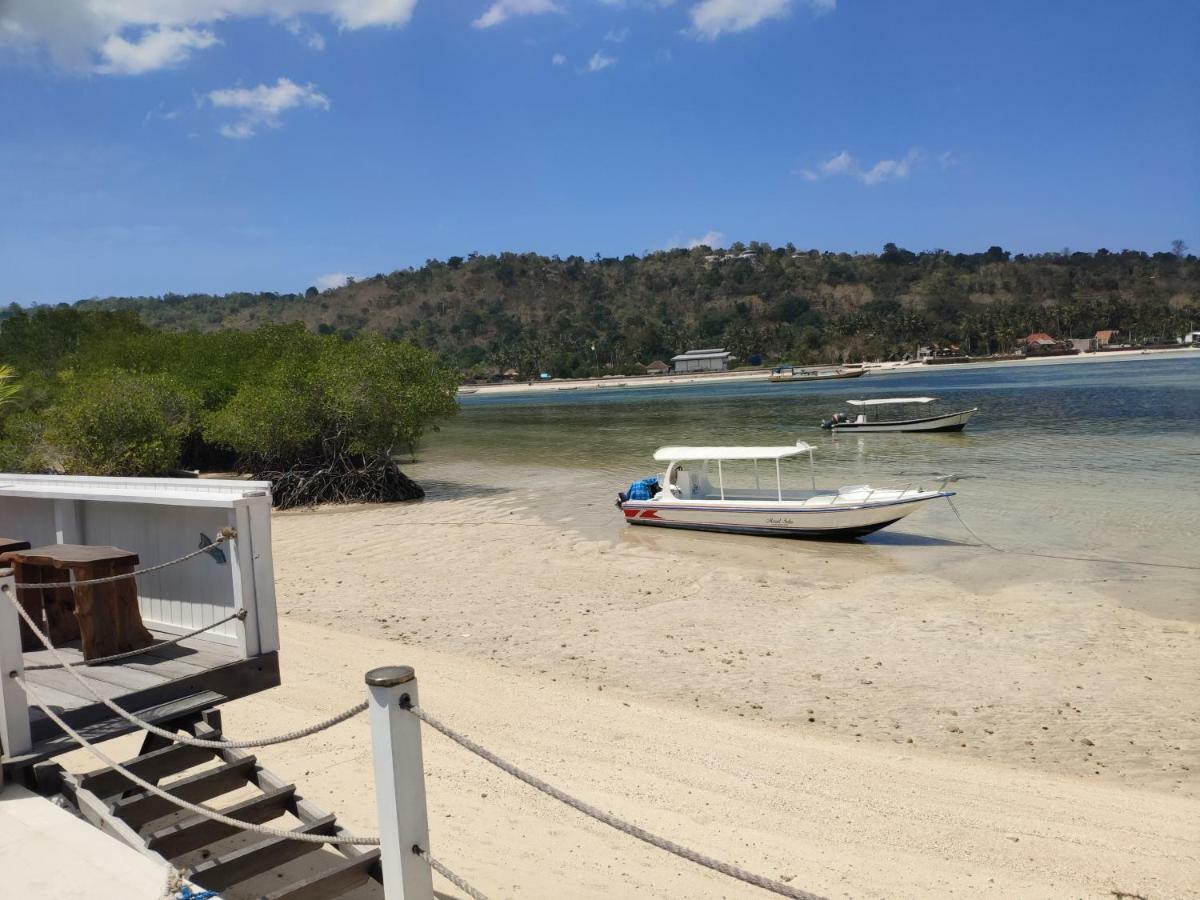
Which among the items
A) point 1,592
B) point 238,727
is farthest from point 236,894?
point 238,727

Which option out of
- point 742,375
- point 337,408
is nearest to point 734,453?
point 337,408

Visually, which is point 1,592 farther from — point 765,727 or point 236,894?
point 765,727

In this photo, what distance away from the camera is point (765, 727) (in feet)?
29.6

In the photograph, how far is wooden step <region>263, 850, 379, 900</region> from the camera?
4.61 metres

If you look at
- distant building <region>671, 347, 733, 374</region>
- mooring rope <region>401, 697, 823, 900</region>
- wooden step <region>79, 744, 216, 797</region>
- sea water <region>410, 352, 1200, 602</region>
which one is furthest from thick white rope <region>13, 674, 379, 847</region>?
distant building <region>671, 347, 733, 374</region>

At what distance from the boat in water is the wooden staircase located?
13684 cm

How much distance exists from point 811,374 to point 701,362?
94.5 ft

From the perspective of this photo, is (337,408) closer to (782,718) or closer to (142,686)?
(782,718)

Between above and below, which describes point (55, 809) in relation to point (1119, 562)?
above

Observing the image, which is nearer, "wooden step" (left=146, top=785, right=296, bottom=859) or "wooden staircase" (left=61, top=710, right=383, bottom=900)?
"wooden staircase" (left=61, top=710, right=383, bottom=900)

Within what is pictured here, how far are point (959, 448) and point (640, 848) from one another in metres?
36.6

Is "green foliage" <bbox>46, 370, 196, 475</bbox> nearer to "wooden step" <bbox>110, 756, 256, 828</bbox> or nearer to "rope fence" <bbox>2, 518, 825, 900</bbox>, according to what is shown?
"rope fence" <bbox>2, 518, 825, 900</bbox>

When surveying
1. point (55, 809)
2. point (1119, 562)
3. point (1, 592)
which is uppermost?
point (1, 592)

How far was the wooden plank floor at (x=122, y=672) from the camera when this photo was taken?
579cm
